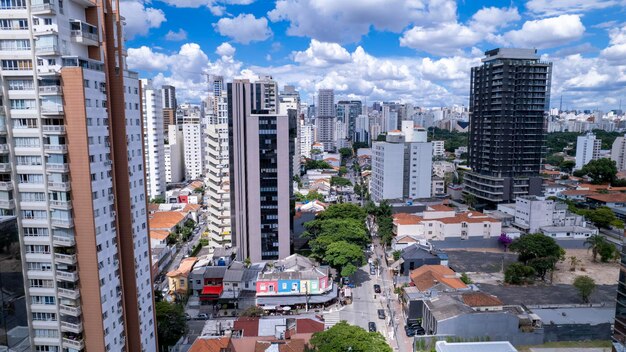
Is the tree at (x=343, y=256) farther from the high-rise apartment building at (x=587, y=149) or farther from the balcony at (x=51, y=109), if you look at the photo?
the high-rise apartment building at (x=587, y=149)

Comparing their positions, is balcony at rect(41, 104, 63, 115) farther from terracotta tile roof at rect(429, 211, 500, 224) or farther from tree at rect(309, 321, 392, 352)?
terracotta tile roof at rect(429, 211, 500, 224)

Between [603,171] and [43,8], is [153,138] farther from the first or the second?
[603,171]

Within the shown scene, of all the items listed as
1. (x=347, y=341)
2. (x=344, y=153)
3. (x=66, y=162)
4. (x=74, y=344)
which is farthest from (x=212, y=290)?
(x=344, y=153)

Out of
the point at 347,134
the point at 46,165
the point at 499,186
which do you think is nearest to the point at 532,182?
the point at 499,186

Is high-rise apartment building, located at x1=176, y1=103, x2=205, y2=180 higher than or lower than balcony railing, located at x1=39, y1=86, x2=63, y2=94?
lower

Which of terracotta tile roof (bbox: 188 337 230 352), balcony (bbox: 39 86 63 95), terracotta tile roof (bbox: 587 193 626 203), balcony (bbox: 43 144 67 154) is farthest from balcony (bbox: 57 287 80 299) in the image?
terracotta tile roof (bbox: 587 193 626 203)

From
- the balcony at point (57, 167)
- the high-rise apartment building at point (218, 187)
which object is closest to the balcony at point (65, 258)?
the balcony at point (57, 167)

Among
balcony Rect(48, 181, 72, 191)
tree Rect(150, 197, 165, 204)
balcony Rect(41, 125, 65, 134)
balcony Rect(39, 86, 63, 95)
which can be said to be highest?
balcony Rect(39, 86, 63, 95)
